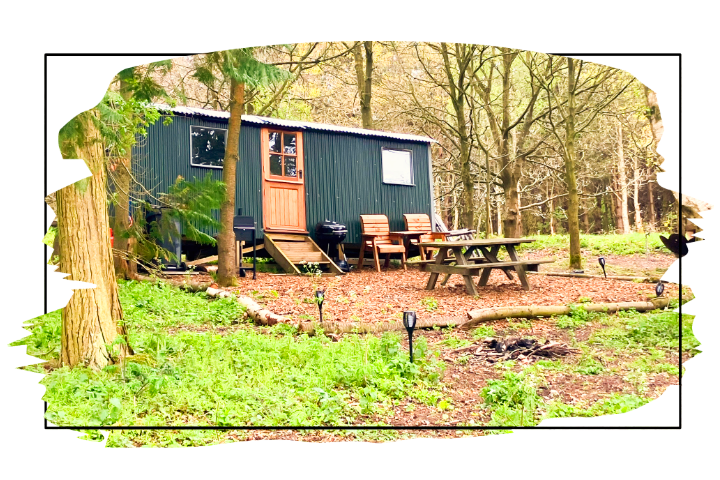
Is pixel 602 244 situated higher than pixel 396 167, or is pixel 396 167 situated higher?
pixel 396 167

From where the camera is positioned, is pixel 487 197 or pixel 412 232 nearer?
pixel 487 197

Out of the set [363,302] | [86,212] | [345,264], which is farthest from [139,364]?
[345,264]

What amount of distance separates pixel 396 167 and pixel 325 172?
1.07m

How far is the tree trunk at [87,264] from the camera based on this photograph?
3.34 metres

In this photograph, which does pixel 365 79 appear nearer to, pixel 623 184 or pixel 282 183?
pixel 282 183

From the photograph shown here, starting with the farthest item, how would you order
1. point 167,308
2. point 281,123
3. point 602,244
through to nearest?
point 281,123
point 602,244
point 167,308

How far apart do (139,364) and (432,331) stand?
2096mm

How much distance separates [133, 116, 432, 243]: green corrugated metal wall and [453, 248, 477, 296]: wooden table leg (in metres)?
2.14

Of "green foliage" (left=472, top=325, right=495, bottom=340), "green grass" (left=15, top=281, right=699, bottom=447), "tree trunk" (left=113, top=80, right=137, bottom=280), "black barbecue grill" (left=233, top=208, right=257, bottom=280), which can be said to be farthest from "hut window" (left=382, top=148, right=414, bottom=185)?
"green grass" (left=15, top=281, right=699, bottom=447)

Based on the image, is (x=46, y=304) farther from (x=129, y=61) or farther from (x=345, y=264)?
(x=345, y=264)

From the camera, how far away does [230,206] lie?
643 centimetres

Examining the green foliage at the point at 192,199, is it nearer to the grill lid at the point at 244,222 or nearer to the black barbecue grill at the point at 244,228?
the black barbecue grill at the point at 244,228

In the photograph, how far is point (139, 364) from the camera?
3.51 meters

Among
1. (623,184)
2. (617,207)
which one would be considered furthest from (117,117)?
(617,207)
